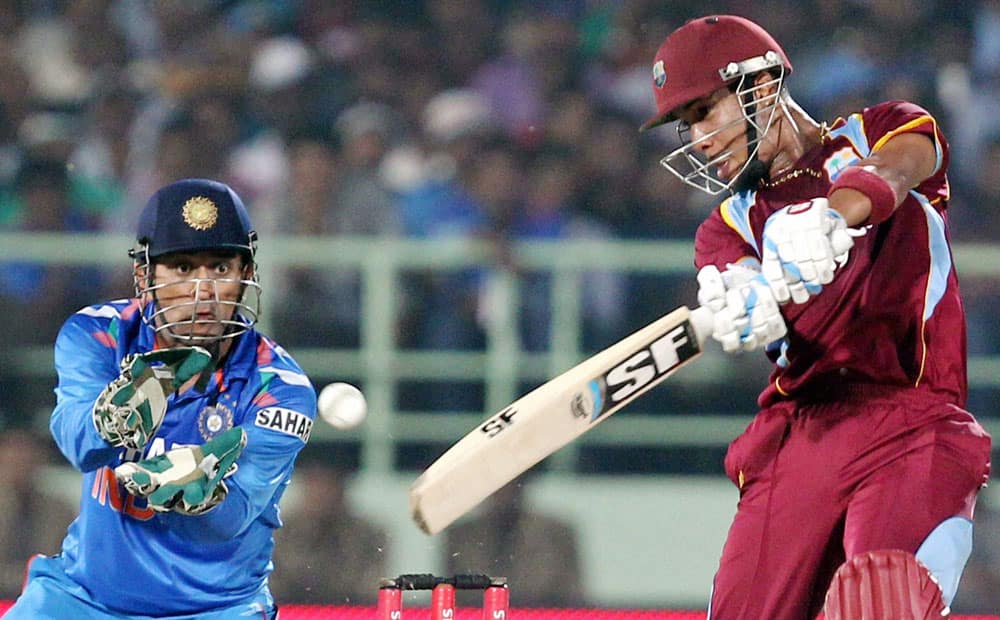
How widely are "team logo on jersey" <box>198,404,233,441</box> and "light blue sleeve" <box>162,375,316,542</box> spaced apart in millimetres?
36

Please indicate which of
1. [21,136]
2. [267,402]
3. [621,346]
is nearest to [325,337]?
[21,136]

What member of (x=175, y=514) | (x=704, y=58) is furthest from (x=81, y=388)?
(x=704, y=58)

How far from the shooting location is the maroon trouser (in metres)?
2.95

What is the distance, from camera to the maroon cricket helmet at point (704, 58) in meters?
3.13

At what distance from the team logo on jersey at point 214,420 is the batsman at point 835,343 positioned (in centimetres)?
98

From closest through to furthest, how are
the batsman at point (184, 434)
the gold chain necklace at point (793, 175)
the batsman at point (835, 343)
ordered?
the batsman at point (835, 343) → the batsman at point (184, 434) → the gold chain necklace at point (793, 175)

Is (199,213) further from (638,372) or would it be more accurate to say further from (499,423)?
(638,372)

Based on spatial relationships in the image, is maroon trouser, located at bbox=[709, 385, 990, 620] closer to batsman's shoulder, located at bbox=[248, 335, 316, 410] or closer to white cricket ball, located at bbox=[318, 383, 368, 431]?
white cricket ball, located at bbox=[318, 383, 368, 431]

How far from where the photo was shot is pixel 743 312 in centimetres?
279

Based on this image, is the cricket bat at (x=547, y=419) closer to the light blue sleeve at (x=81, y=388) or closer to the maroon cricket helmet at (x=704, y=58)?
the maroon cricket helmet at (x=704, y=58)

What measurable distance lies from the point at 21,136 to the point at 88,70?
0.48m

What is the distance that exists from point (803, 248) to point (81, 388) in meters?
1.40

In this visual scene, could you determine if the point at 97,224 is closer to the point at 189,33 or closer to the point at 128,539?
the point at 189,33

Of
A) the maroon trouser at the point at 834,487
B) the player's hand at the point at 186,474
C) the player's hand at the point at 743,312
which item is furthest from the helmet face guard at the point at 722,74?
the player's hand at the point at 186,474
